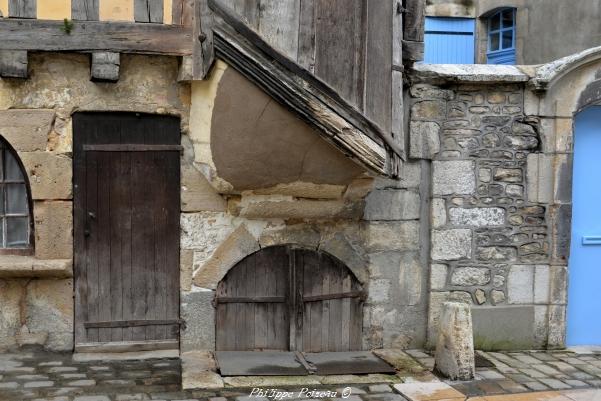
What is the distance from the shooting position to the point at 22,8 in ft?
16.5

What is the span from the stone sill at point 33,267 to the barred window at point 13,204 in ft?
0.59

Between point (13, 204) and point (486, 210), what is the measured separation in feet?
12.8

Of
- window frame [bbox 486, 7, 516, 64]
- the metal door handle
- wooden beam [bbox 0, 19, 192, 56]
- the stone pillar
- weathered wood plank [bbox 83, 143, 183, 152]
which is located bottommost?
the stone pillar

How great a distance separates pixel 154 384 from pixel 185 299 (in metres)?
0.87

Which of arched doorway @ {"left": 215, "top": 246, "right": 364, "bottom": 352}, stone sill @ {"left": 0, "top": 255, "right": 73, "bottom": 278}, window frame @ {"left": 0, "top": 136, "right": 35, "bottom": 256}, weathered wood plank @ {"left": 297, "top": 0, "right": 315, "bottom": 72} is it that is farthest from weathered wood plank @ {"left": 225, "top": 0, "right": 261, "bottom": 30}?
stone sill @ {"left": 0, "top": 255, "right": 73, "bottom": 278}

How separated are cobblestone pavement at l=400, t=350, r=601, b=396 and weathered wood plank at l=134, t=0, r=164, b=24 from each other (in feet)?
11.1

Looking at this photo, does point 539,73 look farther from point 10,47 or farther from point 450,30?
point 450,30

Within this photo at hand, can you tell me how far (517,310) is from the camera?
20.0 feet

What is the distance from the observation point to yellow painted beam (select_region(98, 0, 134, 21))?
510 cm

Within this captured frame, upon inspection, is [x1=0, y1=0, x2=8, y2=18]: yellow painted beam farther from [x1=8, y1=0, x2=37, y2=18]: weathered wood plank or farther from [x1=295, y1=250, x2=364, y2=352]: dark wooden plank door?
[x1=295, y1=250, x2=364, y2=352]: dark wooden plank door

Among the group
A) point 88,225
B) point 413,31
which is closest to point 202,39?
point 88,225

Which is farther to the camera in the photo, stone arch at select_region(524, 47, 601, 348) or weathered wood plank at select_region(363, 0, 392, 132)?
stone arch at select_region(524, 47, 601, 348)

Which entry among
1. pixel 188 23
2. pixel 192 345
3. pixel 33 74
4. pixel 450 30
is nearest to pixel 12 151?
pixel 33 74

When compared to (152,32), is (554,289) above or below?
below
